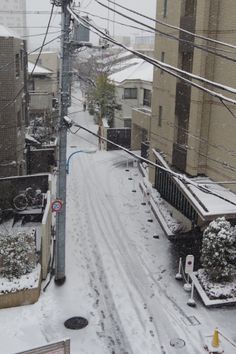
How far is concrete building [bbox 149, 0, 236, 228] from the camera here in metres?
18.3

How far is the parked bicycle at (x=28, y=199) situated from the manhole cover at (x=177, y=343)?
11071 mm

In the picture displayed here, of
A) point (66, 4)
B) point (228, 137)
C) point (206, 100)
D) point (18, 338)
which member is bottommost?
point (18, 338)

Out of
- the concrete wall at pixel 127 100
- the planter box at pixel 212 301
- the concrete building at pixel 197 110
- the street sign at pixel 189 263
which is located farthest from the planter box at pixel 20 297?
the concrete wall at pixel 127 100

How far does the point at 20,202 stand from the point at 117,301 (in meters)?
8.85

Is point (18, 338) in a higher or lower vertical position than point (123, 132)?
lower

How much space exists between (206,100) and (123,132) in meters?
18.1

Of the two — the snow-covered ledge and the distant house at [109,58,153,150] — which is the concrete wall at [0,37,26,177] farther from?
the distant house at [109,58,153,150]

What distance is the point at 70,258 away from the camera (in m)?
16.8

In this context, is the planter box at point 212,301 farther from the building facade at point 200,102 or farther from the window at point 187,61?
the window at point 187,61

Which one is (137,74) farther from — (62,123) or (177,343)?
(177,343)

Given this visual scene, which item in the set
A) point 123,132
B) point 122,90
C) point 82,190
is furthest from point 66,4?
point 122,90

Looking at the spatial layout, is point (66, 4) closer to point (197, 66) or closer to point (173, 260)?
point (197, 66)

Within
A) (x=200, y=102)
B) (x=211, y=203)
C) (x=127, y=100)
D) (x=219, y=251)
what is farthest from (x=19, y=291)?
(x=127, y=100)

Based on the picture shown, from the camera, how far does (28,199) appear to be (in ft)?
70.2
